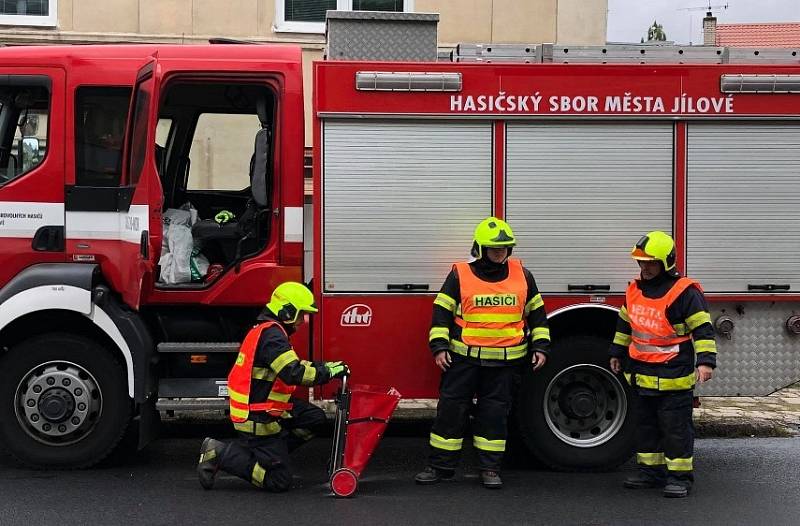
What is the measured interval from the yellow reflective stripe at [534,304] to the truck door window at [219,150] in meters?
2.23

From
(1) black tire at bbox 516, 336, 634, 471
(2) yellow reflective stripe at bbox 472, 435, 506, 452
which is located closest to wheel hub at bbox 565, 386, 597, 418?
(1) black tire at bbox 516, 336, 634, 471

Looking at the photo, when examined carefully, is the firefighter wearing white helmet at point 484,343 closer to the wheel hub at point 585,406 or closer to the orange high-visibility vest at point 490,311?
→ the orange high-visibility vest at point 490,311

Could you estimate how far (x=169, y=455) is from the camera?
677 cm

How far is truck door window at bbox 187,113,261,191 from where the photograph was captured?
22.2 ft

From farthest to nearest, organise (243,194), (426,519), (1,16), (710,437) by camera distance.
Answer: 1. (1,16)
2. (710,437)
3. (243,194)
4. (426,519)

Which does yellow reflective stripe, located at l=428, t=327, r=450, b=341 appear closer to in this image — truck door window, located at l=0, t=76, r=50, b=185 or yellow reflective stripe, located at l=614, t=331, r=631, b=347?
yellow reflective stripe, located at l=614, t=331, r=631, b=347

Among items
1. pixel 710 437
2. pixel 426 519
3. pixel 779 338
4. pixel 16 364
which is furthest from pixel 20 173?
pixel 710 437

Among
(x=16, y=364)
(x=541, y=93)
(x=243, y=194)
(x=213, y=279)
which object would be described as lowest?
(x=16, y=364)

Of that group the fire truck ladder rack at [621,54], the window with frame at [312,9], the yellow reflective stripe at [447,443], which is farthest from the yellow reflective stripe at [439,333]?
the window with frame at [312,9]

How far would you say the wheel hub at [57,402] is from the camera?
5.97 metres

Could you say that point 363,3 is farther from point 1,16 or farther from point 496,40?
point 1,16

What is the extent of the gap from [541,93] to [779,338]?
2.28 m

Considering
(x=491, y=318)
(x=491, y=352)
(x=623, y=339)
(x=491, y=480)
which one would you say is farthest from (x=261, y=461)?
(x=623, y=339)

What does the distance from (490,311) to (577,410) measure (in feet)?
3.26
